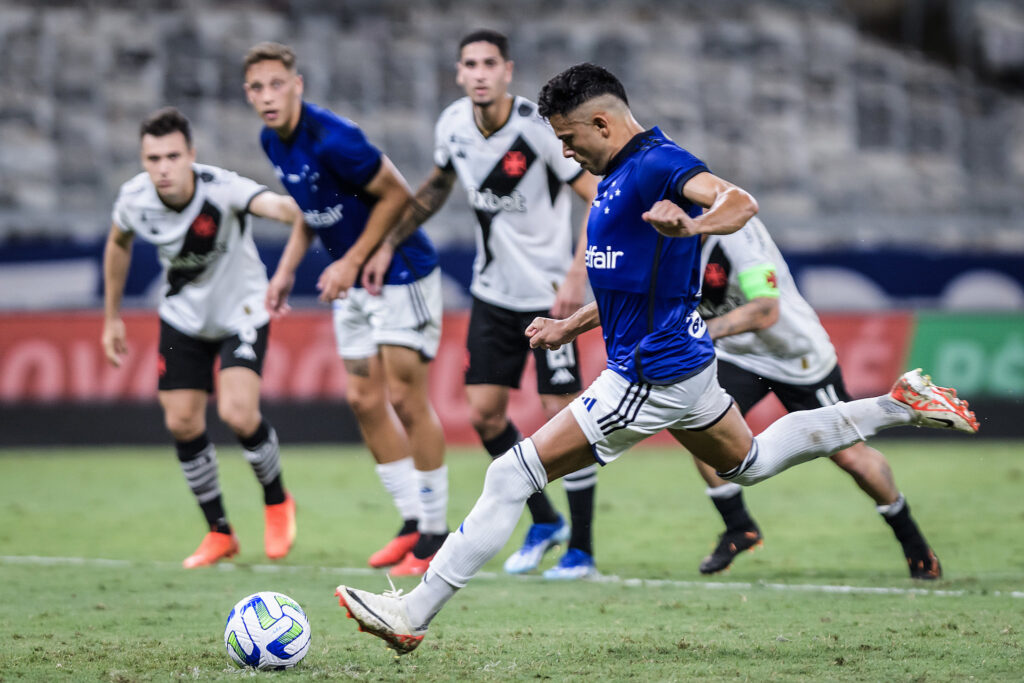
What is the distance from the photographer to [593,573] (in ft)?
21.1

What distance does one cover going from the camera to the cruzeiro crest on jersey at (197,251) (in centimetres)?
705

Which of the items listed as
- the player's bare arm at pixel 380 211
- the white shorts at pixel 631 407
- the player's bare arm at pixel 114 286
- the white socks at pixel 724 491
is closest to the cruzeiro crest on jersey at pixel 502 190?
the player's bare arm at pixel 380 211

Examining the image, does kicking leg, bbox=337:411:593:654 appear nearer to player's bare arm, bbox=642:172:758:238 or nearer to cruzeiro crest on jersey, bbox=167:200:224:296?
player's bare arm, bbox=642:172:758:238

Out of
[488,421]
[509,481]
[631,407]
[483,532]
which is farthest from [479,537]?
[488,421]

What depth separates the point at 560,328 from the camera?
4.62 m

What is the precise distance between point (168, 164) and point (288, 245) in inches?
30.9

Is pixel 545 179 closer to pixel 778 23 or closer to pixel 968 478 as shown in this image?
pixel 968 478

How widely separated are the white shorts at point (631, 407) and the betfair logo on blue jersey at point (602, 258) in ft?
1.30

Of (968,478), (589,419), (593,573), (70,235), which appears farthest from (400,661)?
(70,235)

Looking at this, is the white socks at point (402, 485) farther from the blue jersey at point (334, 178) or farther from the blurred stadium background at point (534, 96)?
the blurred stadium background at point (534, 96)

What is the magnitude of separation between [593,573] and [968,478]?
552cm

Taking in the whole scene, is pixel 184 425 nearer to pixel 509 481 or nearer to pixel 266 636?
pixel 266 636

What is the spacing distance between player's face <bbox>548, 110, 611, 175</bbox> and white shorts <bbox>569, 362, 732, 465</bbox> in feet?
2.58

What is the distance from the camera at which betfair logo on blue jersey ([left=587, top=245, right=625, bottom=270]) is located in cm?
450
